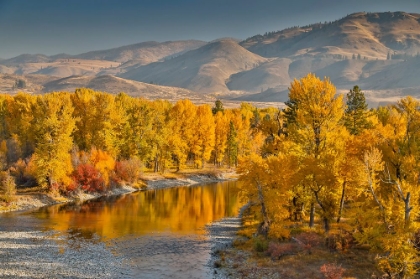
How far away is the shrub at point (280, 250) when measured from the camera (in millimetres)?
34719

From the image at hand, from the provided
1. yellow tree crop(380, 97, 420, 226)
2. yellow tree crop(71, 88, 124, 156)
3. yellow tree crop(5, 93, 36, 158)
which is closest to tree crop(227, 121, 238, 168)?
yellow tree crop(71, 88, 124, 156)

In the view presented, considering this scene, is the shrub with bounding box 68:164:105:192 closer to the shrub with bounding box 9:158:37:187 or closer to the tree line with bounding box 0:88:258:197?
the tree line with bounding box 0:88:258:197

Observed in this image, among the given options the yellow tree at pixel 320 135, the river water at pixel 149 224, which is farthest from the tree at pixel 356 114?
the yellow tree at pixel 320 135

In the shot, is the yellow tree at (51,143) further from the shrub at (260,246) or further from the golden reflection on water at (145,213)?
the shrub at (260,246)

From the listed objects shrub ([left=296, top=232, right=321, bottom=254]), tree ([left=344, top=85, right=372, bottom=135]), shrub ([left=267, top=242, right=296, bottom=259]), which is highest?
tree ([left=344, top=85, right=372, bottom=135])

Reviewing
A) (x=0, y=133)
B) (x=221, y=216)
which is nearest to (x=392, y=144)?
(x=221, y=216)

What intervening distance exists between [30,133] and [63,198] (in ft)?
61.7

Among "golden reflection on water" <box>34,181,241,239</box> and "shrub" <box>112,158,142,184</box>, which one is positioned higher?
"shrub" <box>112,158,142,184</box>

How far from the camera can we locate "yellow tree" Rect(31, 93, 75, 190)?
210 ft

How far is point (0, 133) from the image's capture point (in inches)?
3871

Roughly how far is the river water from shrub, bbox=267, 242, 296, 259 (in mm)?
5923

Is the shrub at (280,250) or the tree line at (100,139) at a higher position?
the tree line at (100,139)

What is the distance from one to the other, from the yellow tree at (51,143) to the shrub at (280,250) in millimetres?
41830

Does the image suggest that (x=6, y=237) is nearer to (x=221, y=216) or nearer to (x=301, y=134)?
(x=221, y=216)
